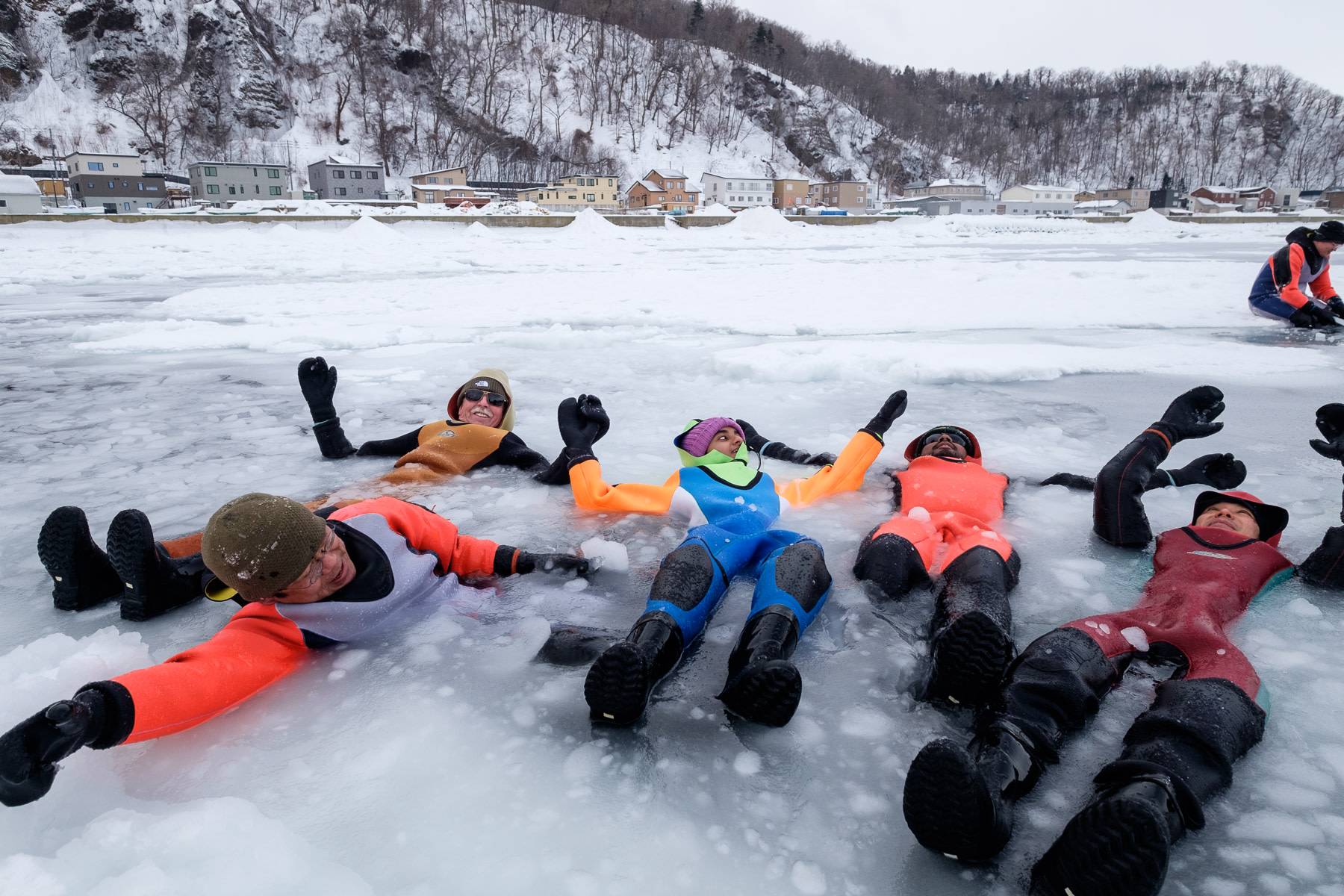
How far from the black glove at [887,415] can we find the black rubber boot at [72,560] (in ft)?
9.81

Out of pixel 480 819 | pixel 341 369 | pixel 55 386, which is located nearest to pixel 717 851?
pixel 480 819

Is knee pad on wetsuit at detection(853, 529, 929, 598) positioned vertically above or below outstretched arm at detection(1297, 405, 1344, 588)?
below

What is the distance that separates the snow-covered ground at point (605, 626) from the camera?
55.9 inches

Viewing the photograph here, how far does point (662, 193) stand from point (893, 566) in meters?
53.8

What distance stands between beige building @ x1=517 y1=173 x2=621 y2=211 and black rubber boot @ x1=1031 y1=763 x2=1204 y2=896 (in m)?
50.9

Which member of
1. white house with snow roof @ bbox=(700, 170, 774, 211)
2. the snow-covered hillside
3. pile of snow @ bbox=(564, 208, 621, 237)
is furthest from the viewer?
white house with snow roof @ bbox=(700, 170, 774, 211)

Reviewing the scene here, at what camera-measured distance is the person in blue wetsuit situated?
1.71 metres

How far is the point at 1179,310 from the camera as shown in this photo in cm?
809

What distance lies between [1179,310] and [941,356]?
4479mm

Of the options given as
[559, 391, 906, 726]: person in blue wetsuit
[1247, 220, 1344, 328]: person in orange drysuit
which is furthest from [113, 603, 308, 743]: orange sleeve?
[1247, 220, 1344, 328]: person in orange drysuit

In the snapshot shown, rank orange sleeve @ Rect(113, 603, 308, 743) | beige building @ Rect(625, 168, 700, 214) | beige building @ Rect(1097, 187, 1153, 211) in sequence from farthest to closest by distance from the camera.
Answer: beige building @ Rect(1097, 187, 1153, 211)
beige building @ Rect(625, 168, 700, 214)
orange sleeve @ Rect(113, 603, 308, 743)

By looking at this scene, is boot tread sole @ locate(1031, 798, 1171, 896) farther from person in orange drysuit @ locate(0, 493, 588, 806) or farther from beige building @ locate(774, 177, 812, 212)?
beige building @ locate(774, 177, 812, 212)

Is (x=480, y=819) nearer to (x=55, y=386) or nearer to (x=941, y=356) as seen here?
(x=941, y=356)

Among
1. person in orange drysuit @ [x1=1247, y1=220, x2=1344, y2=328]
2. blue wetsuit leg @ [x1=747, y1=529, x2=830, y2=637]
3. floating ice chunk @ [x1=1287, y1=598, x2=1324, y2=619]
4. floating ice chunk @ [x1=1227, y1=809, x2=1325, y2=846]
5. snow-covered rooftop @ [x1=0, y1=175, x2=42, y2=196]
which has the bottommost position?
floating ice chunk @ [x1=1227, y1=809, x2=1325, y2=846]
